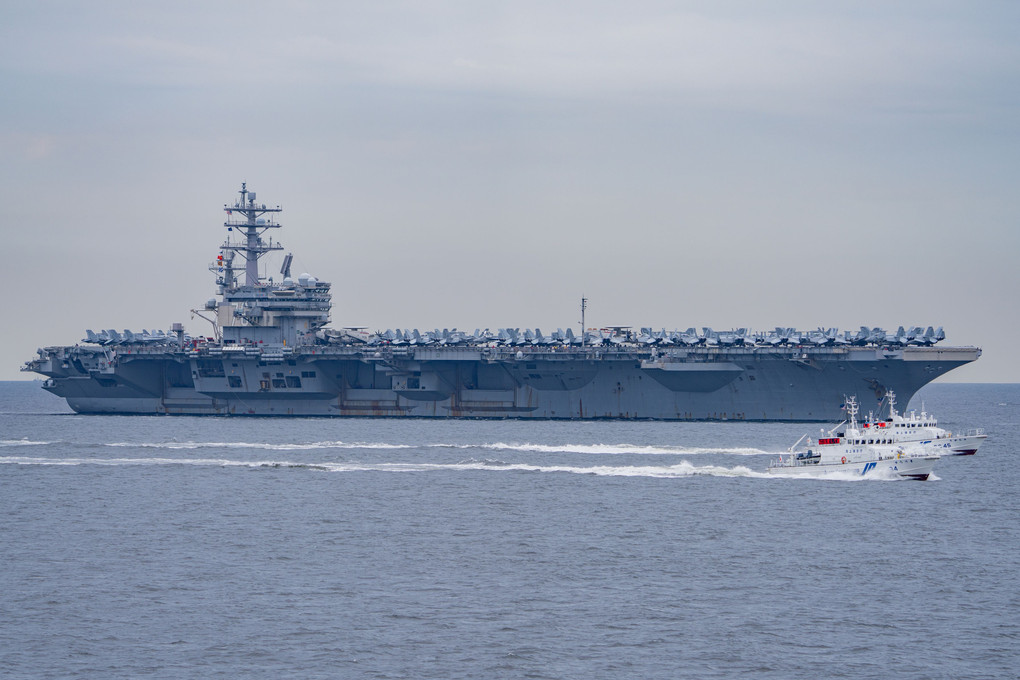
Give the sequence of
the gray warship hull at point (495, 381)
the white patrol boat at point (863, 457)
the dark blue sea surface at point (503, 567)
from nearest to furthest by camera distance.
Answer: the dark blue sea surface at point (503, 567), the white patrol boat at point (863, 457), the gray warship hull at point (495, 381)

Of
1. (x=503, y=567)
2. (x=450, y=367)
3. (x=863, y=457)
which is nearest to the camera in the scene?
(x=503, y=567)

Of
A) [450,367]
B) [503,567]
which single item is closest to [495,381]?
[450,367]

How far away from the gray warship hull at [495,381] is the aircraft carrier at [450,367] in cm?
6

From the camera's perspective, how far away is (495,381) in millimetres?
62031

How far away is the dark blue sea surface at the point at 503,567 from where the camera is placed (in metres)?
18.8

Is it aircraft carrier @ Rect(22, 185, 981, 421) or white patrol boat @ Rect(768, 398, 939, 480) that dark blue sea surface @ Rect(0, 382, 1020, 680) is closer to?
white patrol boat @ Rect(768, 398, 939, 480)

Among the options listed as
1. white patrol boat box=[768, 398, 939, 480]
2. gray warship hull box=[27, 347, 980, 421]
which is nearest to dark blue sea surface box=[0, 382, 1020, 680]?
white patrol boat box=[768, 398, 939, 480]

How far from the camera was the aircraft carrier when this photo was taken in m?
56.3

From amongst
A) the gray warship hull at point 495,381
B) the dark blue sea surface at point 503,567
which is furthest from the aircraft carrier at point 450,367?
the dark blue sea surface at point 503,567

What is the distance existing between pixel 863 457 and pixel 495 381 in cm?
2649

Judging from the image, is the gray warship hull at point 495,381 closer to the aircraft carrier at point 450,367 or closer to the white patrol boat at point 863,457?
the aircraft carrier at point 450,367

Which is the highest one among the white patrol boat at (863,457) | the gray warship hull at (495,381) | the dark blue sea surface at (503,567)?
the gray warship hull at (495,381)

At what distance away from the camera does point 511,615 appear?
21.1m

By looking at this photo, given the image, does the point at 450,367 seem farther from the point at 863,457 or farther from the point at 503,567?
the point at 503,567
